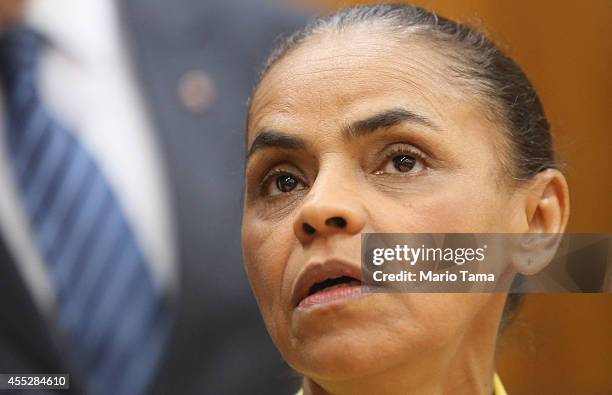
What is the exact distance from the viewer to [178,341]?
122 centimetres

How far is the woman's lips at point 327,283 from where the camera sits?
2.82ft

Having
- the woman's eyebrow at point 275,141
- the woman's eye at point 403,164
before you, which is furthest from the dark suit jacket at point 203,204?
the woman's eye at point 403,164

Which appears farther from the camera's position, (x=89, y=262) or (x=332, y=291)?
(x=89, y=262)

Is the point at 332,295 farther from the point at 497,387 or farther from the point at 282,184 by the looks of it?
the point at 497,387

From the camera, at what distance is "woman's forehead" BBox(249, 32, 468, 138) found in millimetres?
911

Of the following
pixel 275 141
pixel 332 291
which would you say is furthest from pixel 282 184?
pixel 332 291

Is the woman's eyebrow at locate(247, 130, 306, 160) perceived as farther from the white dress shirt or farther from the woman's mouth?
the white dress shirt

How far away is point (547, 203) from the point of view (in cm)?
97

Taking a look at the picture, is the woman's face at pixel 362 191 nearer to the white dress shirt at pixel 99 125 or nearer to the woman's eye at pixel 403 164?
the woman's eye at pixel 403 164

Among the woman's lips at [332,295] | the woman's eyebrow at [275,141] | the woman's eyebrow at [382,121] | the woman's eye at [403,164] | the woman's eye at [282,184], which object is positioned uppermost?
the woman's eyebrow at [382,121]

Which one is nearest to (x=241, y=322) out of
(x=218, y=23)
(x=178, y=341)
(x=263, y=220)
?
(x=178, y=341)

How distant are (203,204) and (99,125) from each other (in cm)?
19

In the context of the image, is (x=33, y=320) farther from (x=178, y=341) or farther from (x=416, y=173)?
(x=416, y=173)

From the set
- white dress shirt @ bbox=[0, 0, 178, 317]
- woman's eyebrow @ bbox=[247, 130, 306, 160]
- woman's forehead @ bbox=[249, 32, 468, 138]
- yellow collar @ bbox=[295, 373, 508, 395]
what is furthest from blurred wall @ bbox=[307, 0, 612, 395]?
white dress shirt @ bbox=[0, 0, 178, 317]
